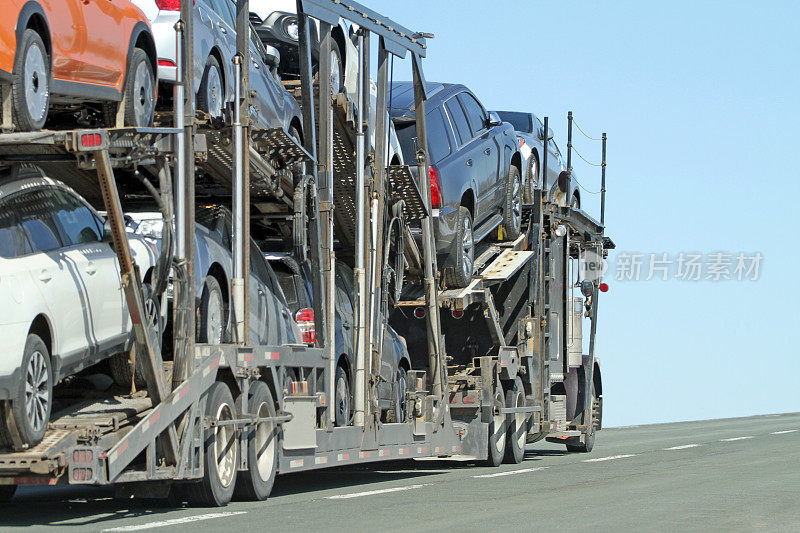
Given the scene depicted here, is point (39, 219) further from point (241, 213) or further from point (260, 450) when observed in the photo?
point (260, 450)

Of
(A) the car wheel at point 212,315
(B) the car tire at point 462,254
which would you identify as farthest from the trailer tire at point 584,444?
(A) the car wheel at point 212,315

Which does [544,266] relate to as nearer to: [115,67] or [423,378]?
[423,378]

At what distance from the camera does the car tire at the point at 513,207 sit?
17.5m

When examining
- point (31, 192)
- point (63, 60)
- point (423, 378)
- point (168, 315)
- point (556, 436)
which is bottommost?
point (556, 436)

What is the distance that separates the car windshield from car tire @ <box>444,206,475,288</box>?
4.45 m

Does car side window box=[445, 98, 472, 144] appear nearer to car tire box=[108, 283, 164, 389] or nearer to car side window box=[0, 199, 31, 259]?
car tire box=[108, 283, 164, 389]

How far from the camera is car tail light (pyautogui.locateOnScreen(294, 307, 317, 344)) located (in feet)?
38.5

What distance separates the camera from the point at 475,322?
17391 millimetres

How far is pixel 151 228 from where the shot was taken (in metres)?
9.67

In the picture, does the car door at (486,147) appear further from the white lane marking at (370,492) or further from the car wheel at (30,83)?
the car wheel at (30,83)

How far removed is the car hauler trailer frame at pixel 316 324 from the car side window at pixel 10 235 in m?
0.37

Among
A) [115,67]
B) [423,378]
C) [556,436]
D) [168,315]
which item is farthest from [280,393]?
[556,436]

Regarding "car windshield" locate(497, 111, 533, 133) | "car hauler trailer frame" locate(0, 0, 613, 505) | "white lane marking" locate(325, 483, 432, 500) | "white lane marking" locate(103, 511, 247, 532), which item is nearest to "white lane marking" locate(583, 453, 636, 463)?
"car hauler trailer frame" locate(0, 0, 613, 505)

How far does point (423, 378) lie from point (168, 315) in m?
5.79
